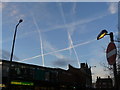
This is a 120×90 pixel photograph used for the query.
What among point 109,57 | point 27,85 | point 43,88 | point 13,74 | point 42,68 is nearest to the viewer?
point 109,57

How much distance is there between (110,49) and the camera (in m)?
3.70

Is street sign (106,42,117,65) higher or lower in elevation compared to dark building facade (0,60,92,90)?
higher

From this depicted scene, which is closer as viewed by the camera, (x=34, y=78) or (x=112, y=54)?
(x=112, y=54)

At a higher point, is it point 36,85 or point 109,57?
point 109,57

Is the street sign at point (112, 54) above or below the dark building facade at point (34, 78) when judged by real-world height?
above

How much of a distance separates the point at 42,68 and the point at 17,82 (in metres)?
9.68

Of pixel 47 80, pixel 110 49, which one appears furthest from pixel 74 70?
pixel 110 49

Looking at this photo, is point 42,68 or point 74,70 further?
point 74,70

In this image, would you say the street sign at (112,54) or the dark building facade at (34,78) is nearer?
the street sign at (112,54)

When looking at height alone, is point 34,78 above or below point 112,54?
below

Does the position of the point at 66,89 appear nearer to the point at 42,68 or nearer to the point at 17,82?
the point at 42,68

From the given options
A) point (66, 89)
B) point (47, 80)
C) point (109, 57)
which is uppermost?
point (109, 57)

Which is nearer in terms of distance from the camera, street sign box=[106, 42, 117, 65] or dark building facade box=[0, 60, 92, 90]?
street sign box=[106, 42, 117, 65]

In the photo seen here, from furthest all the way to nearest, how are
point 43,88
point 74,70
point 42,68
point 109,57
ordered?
point 74,70, point 42,68, point 43,88, point 109,57
